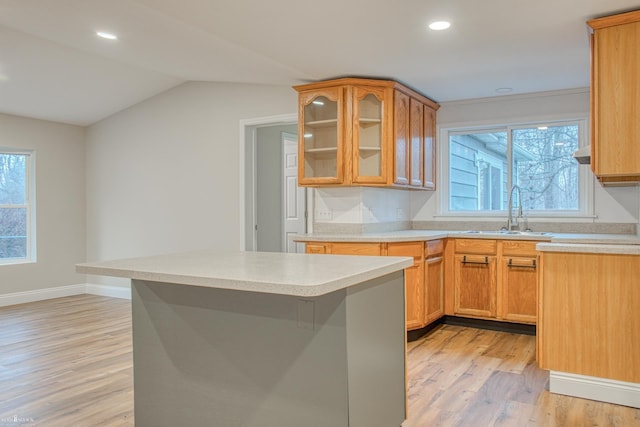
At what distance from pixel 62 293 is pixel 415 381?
5.20m

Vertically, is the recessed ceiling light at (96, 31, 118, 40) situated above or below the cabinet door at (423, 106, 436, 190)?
above

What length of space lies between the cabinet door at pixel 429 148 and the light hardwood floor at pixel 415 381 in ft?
4.95

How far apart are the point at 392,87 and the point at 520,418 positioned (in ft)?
9.22

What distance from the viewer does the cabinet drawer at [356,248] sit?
393 cm

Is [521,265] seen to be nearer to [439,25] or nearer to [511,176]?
[511,176]

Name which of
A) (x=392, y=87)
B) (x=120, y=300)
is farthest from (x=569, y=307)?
(x=120, y=300)

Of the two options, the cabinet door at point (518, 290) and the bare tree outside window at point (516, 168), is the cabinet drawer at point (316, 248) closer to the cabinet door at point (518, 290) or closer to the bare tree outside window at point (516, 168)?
the cabinet door at point (518, 290)

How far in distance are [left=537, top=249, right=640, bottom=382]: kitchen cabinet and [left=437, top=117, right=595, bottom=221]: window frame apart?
74.5 inches

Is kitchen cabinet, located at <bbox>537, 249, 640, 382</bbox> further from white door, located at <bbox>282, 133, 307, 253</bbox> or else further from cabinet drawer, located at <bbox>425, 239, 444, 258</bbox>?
white door, located at <bbox>282, 133, 307, 253</bbox>

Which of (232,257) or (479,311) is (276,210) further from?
(232,257)

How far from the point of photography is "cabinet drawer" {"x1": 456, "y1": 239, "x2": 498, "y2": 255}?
171 inches

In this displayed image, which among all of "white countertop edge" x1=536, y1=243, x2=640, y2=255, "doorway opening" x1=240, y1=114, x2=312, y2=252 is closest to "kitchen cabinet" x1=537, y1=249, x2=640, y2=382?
"white countertop edge" x1=536, y1=243, x2=640, y2=255

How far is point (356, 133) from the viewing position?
4.19 m

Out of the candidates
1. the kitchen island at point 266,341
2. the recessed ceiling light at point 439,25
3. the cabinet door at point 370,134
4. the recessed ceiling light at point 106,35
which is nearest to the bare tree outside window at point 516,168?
the cabinet door at point 370,134
